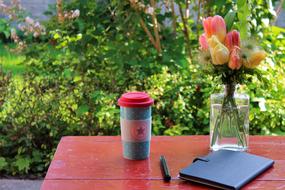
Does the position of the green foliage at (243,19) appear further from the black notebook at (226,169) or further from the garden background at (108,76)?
the garden background at (108,76)

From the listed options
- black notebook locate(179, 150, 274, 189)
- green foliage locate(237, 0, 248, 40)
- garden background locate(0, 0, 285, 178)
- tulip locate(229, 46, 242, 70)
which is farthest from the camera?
garden background locate(0, 0, 285, 178)

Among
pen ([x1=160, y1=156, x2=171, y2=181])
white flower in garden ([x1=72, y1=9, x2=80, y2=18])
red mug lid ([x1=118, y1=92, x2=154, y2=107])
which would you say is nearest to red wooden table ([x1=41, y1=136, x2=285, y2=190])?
pen ([x1=160, y1=156, x2=171, y2=181])

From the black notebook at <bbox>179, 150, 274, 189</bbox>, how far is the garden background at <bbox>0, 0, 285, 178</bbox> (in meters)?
1.43

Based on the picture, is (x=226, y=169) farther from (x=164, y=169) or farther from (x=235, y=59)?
(x=235, y=59)

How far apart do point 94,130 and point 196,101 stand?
71 cm

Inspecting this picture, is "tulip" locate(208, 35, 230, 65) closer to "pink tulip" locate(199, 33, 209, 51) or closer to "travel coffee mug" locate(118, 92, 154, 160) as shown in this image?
"pink tulip" locate(199, 33, 209, 51)

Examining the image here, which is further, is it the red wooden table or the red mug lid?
the red mug lid

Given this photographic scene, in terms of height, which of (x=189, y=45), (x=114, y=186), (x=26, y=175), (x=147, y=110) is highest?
(x=189, y=45)

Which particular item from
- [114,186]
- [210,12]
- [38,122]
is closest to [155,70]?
[210,12]

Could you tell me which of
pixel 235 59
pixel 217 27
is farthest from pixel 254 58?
pixel 217 27

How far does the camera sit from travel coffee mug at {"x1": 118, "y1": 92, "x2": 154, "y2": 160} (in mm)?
1975

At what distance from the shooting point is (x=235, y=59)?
193 centimetres

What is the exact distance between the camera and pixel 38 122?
3.58 m

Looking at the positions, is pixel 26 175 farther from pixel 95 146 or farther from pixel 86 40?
pixel 95 146
